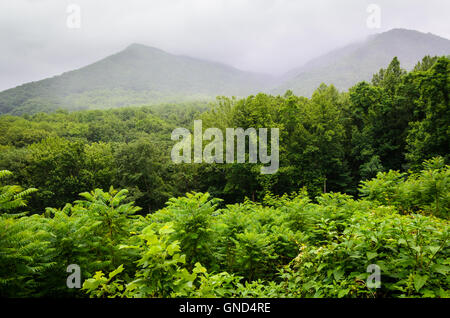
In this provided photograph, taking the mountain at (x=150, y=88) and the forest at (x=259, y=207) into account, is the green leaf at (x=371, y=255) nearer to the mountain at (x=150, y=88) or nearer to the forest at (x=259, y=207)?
the forest at (x=259, y=207)

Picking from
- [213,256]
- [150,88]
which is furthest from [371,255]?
[150,88]

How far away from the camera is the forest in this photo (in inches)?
111

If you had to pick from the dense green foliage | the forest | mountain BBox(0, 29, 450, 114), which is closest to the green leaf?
the dense green foliage

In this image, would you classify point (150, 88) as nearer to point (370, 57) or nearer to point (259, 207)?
point (370, 57)

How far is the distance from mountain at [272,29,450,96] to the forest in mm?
54669

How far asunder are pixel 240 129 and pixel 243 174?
15.4 ft

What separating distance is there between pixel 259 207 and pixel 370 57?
129195 millimetres

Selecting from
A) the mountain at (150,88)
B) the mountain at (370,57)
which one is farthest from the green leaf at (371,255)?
the mountain at (150,88)

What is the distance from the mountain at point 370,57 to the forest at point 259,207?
179 ft

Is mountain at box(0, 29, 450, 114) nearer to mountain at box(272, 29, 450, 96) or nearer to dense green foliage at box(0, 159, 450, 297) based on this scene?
mountain at box(272, 29, 450, 96)

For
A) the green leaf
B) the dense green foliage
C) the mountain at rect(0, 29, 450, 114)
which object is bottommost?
the dense green foliage

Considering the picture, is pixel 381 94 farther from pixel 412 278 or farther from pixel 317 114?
pixel 412 278

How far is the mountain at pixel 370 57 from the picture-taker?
92500mm

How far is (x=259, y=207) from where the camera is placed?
8914mm
